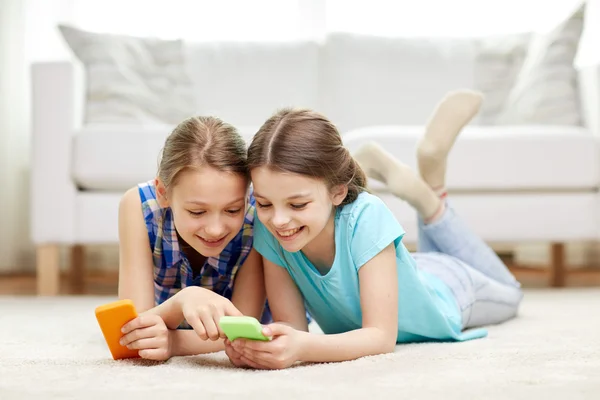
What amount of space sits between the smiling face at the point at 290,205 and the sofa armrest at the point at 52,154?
143 cm

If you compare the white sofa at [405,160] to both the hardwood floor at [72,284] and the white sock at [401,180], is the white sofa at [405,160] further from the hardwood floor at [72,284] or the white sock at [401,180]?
the white sock at [401,180]

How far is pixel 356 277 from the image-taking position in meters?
1.32

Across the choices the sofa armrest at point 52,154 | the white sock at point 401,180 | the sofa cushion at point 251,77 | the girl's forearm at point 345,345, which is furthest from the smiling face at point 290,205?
the sofa cushion at point 251,77

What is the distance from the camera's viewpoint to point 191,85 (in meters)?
3.16

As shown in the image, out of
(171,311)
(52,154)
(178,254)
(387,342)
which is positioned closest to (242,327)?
(171,311)

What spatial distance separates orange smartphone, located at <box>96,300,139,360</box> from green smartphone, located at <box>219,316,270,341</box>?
16cm

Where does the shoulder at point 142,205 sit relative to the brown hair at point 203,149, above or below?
below

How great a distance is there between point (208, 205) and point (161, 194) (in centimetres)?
17

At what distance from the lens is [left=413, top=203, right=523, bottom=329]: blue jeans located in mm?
1711

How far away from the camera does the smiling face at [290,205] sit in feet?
3.95

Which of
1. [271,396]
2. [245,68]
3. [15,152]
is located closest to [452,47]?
[245,68]

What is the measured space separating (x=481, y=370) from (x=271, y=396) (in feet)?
1.12

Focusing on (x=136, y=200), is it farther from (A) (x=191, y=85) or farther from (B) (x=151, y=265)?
(A) (x=191, y=85)

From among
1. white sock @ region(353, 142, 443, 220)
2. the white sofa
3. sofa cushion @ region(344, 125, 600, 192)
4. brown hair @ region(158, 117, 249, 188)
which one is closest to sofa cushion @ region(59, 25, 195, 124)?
the white sofa
